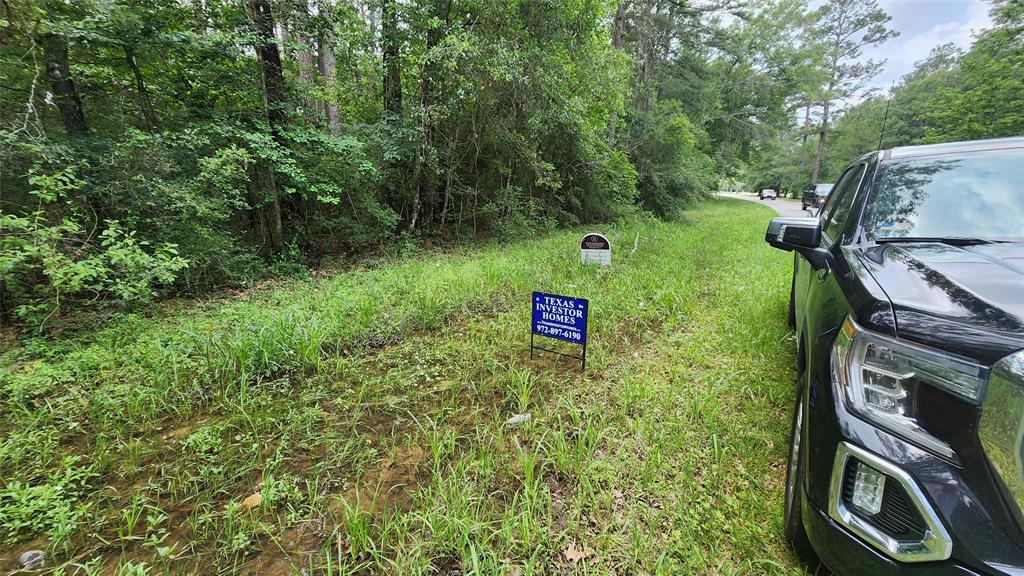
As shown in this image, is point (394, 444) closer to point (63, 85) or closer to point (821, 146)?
point (63, 85)

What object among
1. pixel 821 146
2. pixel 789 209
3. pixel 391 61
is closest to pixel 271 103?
pixel 391 61

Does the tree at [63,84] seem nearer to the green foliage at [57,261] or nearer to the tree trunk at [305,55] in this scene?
the green foliage at [57,261]

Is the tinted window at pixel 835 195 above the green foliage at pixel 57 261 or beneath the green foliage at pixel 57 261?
above

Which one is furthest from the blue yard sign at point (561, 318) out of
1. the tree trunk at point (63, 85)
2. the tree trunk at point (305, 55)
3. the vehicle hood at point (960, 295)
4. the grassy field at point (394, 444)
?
the tree trunk at point (63, 85)

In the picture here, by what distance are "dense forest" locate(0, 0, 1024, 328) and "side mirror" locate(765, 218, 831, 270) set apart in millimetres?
4967

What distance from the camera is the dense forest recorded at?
11.9ft

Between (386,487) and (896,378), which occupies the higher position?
(896,378)

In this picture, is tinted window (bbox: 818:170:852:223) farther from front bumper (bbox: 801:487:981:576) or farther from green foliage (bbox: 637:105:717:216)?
green foliage (bbox: 637:105:717:216)

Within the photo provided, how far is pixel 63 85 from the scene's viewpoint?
13.8 feet

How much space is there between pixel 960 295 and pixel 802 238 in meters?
0.86

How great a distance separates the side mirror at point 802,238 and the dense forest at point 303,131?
196 inches

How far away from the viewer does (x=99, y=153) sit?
4059 mm

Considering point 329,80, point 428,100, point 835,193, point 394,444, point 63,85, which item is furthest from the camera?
point 329,80

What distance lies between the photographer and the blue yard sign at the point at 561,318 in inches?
117
